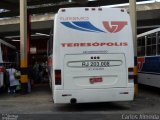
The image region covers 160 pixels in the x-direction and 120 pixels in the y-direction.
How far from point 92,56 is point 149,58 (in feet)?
22.1

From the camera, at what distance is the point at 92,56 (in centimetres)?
1500

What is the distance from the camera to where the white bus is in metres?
14.8

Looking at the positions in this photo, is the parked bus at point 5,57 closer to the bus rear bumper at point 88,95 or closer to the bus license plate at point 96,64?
the bus rear bumper at point 88,95

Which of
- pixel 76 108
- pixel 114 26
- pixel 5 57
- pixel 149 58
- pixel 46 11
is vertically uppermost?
pixel 46 11

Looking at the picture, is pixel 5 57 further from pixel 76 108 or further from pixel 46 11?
pixel 46 11

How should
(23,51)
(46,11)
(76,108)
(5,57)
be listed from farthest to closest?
1. (46,11)
2. (5,57)
3. (23,51)
4. (76,108)

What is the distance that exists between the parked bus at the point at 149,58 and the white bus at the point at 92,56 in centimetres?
464

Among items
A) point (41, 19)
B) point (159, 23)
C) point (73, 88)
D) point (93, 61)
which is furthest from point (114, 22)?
point (41, 19)

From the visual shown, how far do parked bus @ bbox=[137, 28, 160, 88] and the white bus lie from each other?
464 centimetres

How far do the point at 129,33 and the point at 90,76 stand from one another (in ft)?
6.81


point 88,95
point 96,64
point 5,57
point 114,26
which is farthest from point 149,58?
point 5,57

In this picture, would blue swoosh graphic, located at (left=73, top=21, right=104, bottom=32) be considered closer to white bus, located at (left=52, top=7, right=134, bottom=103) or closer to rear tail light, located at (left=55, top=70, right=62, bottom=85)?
white bus, located at (left=52, top=7, right=134, bottom=103)

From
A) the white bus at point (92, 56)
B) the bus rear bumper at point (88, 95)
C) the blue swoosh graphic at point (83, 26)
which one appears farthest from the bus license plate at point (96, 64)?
the blue swoosh graphic at point (83, 26)

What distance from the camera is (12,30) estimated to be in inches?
1752
